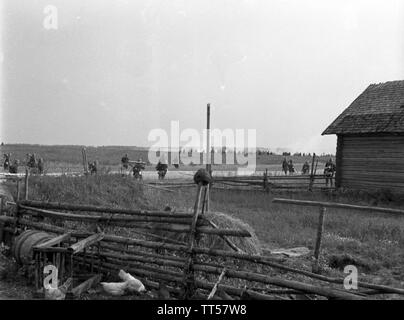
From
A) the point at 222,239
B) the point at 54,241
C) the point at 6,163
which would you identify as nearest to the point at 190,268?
A: the point at 222,239

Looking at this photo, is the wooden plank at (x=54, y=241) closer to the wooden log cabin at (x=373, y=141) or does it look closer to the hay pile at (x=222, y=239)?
the hay pile at (x=222, y=239)

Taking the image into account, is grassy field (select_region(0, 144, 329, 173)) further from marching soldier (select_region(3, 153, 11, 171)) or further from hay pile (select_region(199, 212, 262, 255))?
hay pile (select_region(199, 212, 262, 255))

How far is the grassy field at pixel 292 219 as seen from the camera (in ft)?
26.7

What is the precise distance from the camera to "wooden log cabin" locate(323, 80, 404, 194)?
1833 cm

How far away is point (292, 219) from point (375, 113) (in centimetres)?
988

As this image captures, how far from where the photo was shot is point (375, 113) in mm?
20047

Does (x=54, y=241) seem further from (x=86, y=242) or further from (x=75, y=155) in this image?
(x=75, y=155)

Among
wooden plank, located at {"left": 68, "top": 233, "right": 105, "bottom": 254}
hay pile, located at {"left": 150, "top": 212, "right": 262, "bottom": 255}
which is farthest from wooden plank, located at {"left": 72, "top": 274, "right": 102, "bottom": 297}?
hay pile, located at {"left": 150, "top": 212, "right": 262, "bottom": 255}

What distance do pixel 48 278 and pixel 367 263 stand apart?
5.03 meters

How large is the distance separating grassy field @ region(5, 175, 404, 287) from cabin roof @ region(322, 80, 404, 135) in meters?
2.84

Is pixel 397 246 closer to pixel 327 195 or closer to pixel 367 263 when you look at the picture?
pixel 367 263

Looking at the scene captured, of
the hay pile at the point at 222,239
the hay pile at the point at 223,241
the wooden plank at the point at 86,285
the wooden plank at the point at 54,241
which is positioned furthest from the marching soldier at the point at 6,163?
the wooden plank at the point at 86,285
